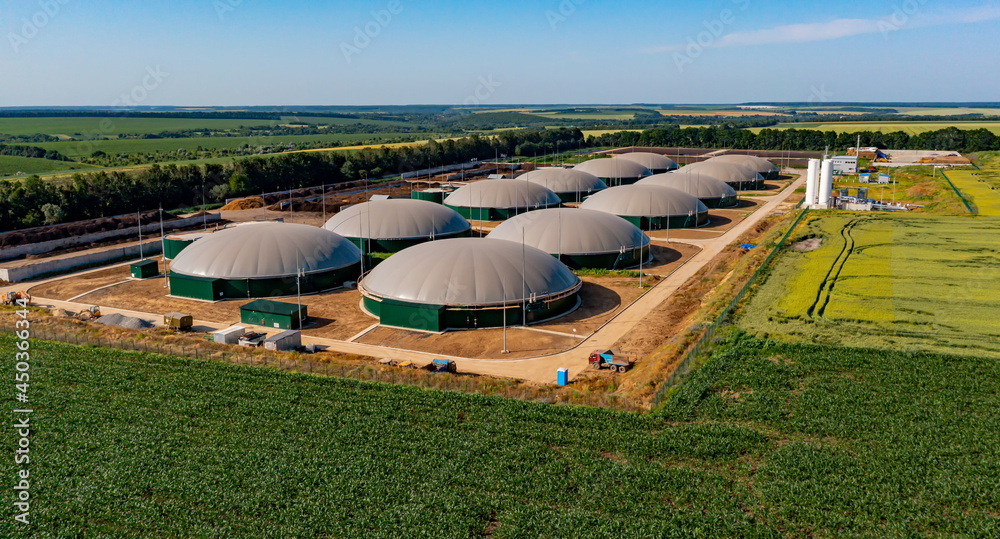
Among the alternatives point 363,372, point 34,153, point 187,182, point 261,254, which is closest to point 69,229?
point 187,182

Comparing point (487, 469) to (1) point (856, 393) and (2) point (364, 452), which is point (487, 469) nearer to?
(2) point (364, 452)

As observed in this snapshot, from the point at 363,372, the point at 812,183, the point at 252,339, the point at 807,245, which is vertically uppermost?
the point at 812,183

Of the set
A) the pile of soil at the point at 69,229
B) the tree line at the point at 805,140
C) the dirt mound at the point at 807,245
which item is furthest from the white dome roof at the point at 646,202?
the tree line at the point at 805,140

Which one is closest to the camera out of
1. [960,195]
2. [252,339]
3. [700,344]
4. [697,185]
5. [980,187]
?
[700,344]

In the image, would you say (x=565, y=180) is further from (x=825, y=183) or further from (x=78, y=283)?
(x=78, y=283)

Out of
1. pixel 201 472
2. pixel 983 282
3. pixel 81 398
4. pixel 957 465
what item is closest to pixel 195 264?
pixel 81 398

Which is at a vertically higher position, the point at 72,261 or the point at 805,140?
the point at 805,140

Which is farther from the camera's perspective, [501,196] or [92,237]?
[501,196]

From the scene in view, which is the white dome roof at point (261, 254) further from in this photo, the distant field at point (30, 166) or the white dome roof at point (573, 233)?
the distant field at point (30, 166)
